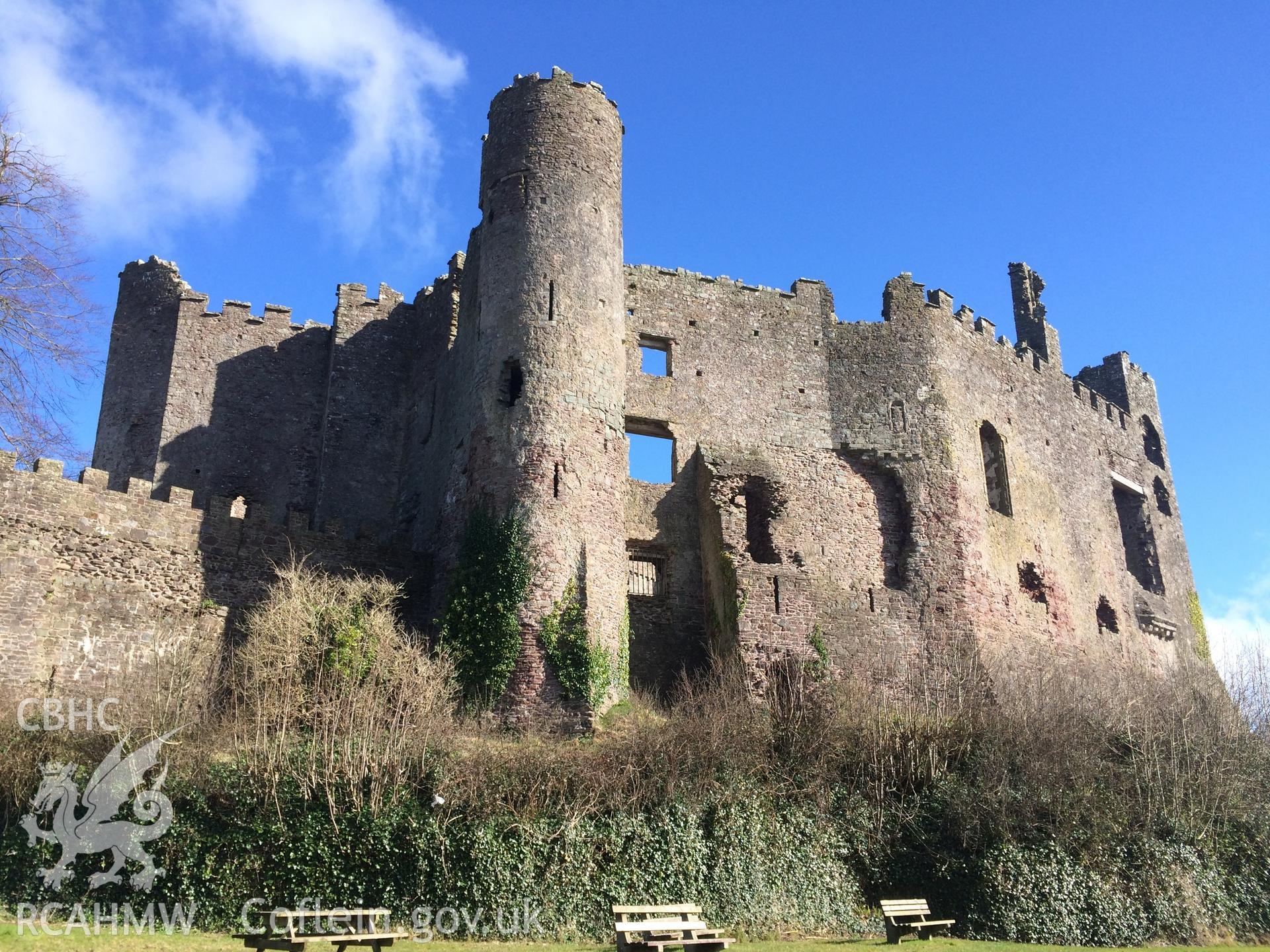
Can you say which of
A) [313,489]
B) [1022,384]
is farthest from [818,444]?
[313,489]

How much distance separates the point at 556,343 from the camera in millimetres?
23234

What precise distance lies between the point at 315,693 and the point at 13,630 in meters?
5.05

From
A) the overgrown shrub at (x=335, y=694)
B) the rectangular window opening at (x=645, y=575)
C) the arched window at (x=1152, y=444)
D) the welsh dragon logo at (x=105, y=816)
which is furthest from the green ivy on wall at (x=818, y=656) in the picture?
the arched window at (x=1152, y=444)

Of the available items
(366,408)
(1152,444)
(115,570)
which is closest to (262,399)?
(366,408)

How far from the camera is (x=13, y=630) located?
18.6 m

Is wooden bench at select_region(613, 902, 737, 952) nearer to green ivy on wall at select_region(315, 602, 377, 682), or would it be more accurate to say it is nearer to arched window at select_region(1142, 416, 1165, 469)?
green ivy on wall at select_region(315, 602, 377, 682)

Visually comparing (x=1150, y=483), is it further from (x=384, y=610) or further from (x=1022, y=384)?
(x=384, y=610)

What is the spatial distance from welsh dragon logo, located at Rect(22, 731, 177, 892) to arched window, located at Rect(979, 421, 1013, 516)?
2144cm

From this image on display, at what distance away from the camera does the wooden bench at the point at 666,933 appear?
14.6m

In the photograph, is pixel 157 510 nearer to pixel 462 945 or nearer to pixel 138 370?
pixel 462 945

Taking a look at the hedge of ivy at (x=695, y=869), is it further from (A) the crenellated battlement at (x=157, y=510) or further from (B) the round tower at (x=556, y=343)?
(A) the crenellated battlement at (x=157, y=510)

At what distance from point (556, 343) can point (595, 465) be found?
2655 mm

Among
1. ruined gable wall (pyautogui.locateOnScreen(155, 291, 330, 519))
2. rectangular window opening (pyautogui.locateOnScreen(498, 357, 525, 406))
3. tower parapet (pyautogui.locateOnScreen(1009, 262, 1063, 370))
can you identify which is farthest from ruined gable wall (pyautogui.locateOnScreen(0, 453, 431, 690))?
tower parapet (pyautogui.locateOnScreen(1009, 262, 1063, 370))

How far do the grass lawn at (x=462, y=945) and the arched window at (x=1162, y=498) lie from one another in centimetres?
2199
